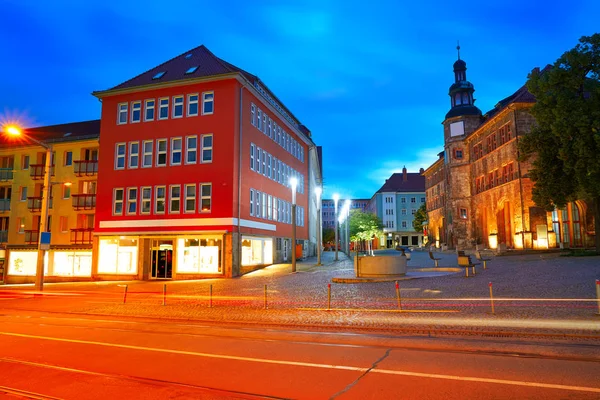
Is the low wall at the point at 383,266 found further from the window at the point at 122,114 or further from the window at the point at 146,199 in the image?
the window at the point at 122,114

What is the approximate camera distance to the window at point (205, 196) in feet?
101

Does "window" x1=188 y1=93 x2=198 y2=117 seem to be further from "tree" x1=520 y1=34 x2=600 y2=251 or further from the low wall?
"tree" x1=520 y1=34 x2=600 y2=251

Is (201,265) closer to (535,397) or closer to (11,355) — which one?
(11,355)

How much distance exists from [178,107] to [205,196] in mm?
6798

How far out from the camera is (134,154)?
3309 centimetres

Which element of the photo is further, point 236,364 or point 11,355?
point 11,355

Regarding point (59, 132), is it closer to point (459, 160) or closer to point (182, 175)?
point (182, 175)

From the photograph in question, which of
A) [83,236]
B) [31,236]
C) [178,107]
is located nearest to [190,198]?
[178,107]

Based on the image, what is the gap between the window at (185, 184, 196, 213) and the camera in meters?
30.9

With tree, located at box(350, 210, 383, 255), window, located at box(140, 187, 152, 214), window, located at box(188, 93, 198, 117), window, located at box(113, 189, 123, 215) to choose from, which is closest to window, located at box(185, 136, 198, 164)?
window, located at box(188, 93, 198, 117)

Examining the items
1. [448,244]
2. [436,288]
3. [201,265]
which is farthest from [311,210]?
[436,288]

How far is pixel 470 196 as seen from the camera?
5725 cm

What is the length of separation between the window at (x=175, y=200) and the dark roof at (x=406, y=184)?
86373 millimetres

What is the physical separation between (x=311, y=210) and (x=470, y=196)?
19967mm
